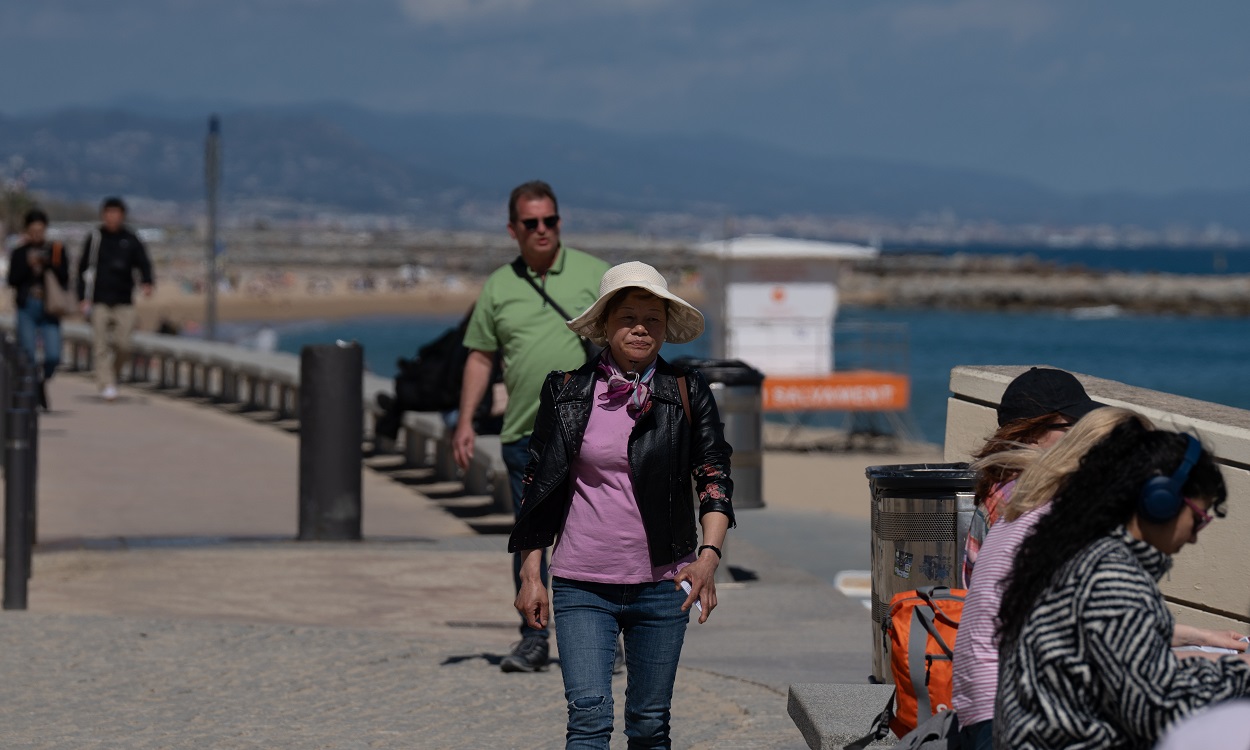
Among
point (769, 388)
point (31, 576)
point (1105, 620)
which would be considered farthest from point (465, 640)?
point (769, 388)

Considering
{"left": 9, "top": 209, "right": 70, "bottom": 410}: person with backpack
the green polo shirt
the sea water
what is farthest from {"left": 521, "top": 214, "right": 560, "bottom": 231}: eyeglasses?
the sea water

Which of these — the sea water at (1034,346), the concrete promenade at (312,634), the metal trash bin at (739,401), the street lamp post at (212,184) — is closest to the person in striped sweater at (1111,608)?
the concrete promenade at (312,634)

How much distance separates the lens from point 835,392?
20.3 metres

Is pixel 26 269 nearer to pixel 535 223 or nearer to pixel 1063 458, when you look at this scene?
pixel 535 223

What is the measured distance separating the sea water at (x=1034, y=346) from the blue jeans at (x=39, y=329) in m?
13.6

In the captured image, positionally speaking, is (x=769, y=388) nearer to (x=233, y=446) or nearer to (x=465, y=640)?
(x=233, y=446)

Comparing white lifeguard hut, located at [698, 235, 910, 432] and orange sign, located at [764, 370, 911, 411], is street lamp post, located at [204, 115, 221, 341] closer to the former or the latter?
white lifeguard hut, located at [698, 235, 910, 432]

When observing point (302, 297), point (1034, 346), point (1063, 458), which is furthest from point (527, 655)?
point (302, 297)

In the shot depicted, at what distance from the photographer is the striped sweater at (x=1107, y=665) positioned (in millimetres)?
2932

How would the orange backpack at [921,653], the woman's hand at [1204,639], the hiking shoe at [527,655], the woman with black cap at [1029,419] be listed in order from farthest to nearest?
the hiking shoe at [527,655]
the woman with black cap at [1029,419]
the orange backpack at [921,653]
the woman's hand at [1204,639]

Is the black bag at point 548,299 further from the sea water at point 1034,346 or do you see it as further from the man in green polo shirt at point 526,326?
the sea water at point 1034,346

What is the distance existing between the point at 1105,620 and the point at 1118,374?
5142 centimetres

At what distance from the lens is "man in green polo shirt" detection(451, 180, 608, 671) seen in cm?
636

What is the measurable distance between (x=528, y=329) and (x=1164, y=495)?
3.63 m
